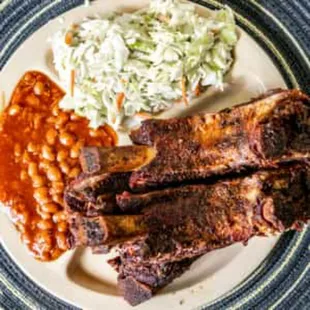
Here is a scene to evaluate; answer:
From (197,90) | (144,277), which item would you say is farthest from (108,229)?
(197,90)

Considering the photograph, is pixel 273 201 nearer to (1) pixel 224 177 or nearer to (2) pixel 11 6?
(1) pixel 224 177

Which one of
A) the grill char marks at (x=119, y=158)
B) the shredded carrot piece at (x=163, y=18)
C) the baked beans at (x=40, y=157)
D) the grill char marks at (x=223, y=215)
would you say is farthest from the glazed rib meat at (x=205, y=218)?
the shredded carrot piece at (x=163, y=18)

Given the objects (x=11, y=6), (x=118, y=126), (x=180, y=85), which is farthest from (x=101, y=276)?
(x=11, y=6)

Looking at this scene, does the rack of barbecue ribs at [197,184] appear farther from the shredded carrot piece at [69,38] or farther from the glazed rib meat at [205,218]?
the shredded carrot piece at [69,38]

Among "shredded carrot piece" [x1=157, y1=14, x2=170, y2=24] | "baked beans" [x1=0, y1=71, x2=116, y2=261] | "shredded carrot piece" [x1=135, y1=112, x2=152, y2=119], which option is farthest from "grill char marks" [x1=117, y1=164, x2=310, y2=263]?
"shredded carrot piece" [x1=157, y1=14, x2=170, y2=24]

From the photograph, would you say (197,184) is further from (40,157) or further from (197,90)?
(40,157)

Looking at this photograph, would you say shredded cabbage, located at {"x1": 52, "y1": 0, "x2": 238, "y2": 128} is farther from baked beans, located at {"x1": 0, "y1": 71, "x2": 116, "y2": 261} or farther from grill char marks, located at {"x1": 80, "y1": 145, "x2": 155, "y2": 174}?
grill char marks, located at {"x1": 80, "y1": 145, "x2": 155, "y2": 174}

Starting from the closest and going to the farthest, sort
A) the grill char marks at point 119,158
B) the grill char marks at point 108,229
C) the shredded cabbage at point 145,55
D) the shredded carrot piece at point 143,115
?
the grill char marks at point 108,229 → the grill char marks at point 119,158 → the shredded cabbage at point 145,55 → the shredded carrot piece at point 143,115
